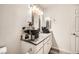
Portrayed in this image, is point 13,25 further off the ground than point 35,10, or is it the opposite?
point 35,10

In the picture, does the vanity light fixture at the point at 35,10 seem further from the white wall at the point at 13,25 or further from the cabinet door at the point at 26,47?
the cabinet door at the point at 26,47

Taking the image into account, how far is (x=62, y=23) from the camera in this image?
150 cm

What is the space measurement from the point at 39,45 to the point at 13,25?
37 cm

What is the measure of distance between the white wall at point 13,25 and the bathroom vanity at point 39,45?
0.08 metres

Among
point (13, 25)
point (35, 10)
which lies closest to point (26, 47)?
point (13, 25)

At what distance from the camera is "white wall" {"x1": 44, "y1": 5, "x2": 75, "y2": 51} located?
1.49 m

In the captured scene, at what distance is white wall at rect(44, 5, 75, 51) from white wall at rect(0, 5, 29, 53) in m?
0.27

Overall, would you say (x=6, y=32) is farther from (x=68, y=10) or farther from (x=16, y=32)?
(x=68, y=10)

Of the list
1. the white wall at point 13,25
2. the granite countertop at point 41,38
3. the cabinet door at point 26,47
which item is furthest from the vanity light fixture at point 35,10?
the cabinet door at point 26,47

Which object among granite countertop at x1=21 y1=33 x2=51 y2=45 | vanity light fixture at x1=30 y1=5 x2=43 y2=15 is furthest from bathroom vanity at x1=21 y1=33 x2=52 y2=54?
vanity light fixture at x1=30 y1=5 x2=43 y2=15

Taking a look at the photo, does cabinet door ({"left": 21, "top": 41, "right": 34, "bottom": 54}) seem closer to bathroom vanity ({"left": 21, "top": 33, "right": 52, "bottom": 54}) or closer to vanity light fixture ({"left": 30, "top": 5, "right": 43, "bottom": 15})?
bathroom vanity ({"left": 21, "top": 33, "right": 52, "bottom": 54})

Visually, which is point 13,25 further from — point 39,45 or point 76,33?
point 76,33

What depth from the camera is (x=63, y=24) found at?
1.50m
